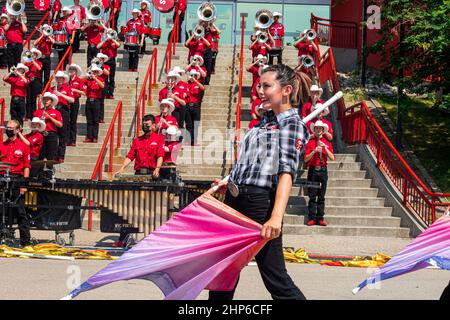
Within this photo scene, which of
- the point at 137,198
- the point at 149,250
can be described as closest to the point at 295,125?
the point at 149,250

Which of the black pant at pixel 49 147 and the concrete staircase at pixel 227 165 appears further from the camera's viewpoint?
the black pant at pixel 49 147

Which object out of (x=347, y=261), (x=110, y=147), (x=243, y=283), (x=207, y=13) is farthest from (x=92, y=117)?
(x=243, y=283)

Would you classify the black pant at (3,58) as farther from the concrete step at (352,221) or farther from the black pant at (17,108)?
the concrete step at (352,221)

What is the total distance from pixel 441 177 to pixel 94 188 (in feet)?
29.9

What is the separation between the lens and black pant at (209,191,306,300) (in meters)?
5.97

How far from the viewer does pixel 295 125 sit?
611 centimetres

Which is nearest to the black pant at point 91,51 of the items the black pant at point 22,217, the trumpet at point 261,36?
the trumpet at point 261,36

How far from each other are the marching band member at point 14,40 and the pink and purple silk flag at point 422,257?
16850 mm

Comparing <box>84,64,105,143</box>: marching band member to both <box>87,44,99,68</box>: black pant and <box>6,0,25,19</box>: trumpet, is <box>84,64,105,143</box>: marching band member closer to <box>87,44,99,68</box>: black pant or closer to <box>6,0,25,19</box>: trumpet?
<box>87,44,99,68</box>: black pant

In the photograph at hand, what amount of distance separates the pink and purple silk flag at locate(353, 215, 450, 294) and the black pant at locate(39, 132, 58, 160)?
430 inches

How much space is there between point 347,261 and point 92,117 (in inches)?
322

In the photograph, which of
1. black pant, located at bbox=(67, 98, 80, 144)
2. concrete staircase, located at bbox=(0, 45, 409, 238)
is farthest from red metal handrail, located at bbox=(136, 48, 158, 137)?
black pant, located at bbox=(67, 98, 80, 144)

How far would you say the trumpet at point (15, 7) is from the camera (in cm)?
2220

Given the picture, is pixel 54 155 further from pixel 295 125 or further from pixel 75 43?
pixel 295 125
